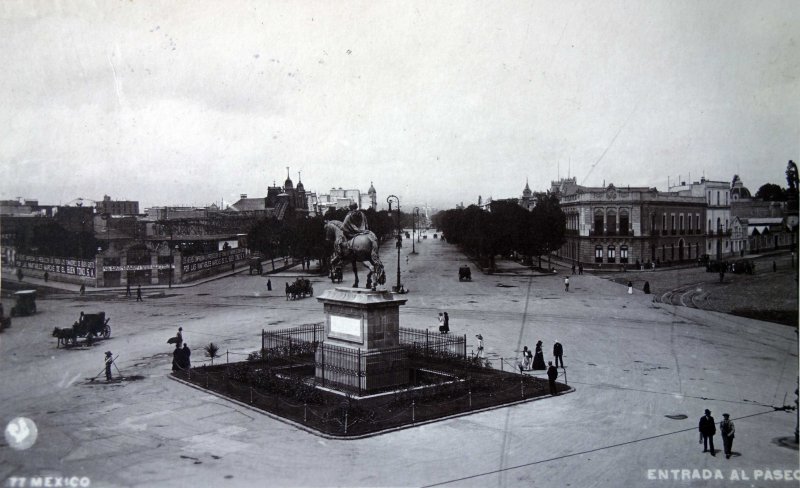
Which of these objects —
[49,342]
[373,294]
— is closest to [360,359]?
[373,294]

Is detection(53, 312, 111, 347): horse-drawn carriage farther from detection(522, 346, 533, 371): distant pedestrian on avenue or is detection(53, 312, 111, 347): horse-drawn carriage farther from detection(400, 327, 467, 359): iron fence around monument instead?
detection(522, 346, 533, 371): distant pedestrian on avenue

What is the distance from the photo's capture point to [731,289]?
42.8 metres

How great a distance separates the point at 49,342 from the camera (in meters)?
25.8

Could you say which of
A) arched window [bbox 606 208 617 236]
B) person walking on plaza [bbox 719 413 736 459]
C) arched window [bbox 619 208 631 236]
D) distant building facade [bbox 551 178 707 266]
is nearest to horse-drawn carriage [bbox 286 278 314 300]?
person walking on plaza [bbox 719 413 736 459]

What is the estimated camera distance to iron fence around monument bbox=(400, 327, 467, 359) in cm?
2211

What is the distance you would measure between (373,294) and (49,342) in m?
16.3

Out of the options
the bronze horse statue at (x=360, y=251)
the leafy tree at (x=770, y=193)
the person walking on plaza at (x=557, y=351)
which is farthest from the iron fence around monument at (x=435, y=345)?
the leafy tree at (x=770, y=193)

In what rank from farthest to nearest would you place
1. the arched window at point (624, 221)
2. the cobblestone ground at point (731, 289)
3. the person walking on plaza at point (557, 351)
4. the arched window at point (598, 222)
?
the arched window at point (598, 222)
the arched window at point (624, 221)
the cobblestone ground at point (731, 289)
the person walking on plaza at point (557, 351)

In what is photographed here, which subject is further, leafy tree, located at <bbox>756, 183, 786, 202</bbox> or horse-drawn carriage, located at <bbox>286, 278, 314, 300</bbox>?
leafy tree, located at <bbox>756, 183, 786, 202</bbox>

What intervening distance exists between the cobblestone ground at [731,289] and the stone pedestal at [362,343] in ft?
73.5

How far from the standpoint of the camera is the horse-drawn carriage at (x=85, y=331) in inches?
984

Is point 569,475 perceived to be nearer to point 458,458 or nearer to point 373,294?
point 458,458

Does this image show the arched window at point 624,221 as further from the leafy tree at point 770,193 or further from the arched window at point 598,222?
the leafy tree at point 770,193

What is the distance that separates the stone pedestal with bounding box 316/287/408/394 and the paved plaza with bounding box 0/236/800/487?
3148mm
